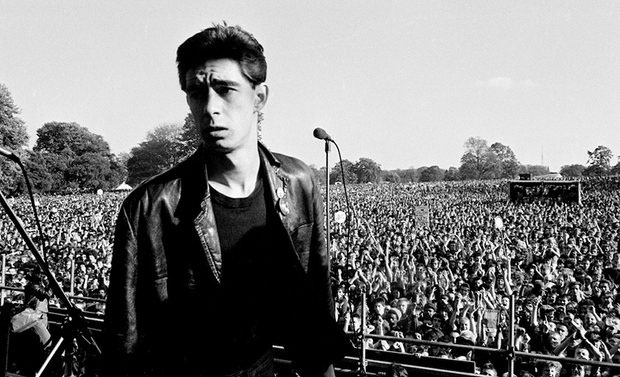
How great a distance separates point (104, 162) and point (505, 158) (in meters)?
78.8

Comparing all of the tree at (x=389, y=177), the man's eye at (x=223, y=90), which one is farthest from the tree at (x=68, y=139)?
the man's eye at (x=223, y=90)

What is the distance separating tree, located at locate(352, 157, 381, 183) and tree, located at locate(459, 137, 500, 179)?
1979 cm

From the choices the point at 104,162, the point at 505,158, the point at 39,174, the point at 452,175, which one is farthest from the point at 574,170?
the point at 39,174

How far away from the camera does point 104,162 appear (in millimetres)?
67438

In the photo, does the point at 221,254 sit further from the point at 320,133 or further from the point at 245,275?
the point at 320,133

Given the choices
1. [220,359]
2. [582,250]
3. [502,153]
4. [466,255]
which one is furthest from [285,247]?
[502,153]

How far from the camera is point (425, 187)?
53.8 meters

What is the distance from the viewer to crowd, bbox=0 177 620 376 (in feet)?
22.9

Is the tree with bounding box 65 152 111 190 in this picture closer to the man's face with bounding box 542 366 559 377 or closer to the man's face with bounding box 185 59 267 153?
the man's face with bounding box 542 366 559 377

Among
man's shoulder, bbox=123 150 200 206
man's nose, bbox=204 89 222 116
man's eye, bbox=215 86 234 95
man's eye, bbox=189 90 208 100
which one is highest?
man's eye, bbox=215 86 234 95

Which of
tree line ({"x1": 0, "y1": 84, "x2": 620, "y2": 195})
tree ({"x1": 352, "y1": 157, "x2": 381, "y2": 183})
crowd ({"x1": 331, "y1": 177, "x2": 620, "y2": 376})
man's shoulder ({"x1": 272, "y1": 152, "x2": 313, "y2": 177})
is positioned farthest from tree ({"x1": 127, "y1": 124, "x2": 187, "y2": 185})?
man's shoulder ({"x1": 272, "y1": 152, "x2": 313, "y2": 177})

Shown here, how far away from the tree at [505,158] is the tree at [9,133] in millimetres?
89592

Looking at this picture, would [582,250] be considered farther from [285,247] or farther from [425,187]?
[425,187]

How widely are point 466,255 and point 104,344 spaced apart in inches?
542
